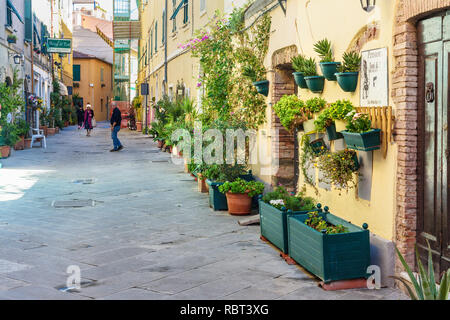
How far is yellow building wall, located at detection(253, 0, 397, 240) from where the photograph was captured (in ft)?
15.1

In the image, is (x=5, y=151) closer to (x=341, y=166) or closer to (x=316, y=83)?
(x=316, y=83)

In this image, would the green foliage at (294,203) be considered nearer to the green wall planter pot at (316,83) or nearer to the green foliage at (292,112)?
the green foliage at (292,112)

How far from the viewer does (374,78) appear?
480 centimetres

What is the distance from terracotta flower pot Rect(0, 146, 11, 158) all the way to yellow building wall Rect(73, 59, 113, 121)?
112 feet

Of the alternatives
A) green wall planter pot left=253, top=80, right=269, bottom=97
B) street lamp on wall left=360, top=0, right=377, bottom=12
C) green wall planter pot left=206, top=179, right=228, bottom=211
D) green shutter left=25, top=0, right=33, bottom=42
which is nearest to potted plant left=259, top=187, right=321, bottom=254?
green wall planter pot left=206, top=179, right=228, bottom=211

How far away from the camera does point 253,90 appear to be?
8664 mm

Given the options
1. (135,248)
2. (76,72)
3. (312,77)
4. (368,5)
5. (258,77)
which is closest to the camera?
(368,5)

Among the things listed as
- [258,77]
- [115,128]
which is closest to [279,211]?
[258,77]

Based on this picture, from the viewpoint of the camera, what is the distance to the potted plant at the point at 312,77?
5.91 meters

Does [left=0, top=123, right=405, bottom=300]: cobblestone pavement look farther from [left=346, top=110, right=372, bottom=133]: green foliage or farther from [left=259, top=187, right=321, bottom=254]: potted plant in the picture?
[left=346, top=110, right=372, bottom=133]: green foliage

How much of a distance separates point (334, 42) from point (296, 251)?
2.24 metres

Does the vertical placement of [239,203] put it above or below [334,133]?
below

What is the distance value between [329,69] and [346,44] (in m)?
0.30
